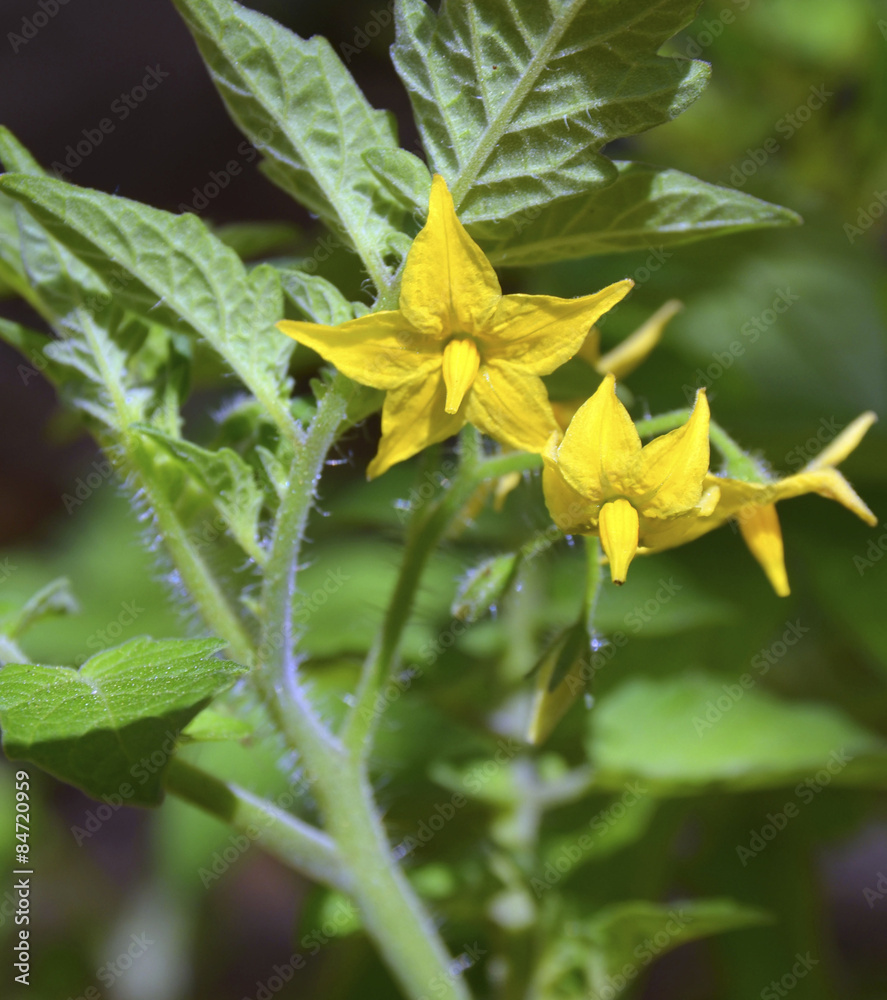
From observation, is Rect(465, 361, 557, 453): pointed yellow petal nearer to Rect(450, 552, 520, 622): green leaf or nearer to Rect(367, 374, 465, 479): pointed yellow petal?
Rect(367, 374, 465, 479): pointed yellow petal

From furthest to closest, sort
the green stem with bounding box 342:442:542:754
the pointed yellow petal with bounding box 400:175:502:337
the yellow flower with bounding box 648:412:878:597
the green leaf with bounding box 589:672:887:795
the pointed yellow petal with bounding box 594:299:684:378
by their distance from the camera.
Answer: the green leaf with bounding box 589:672:887:795 < the pointed yellow petal with bounding box 594:299:684:378 < the green stem with bounding box 342:442:542:754 < the yellow flower with bounding box 648:412:878:597 < the pointed yellow petal with bounding box 400:175:502:337

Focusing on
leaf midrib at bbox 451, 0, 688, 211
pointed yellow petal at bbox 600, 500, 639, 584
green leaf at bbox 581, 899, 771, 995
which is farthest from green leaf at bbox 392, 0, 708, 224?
green leaf at bbox 581, 899, 771, 995

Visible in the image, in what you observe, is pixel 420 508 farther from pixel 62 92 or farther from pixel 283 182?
pixel 62 92

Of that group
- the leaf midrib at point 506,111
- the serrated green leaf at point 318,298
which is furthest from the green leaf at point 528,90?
the serrated green leaf at point 318,298

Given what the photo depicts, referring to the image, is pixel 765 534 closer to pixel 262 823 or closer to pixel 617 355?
pixel 617 355

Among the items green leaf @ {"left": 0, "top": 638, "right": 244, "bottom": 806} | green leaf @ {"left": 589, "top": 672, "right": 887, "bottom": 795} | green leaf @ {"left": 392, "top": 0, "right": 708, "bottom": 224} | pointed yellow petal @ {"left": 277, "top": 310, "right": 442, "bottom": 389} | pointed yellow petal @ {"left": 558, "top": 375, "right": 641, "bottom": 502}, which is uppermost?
green leaf @ {"left": 392, "top": 0, "right": 708, "bottom": 224}

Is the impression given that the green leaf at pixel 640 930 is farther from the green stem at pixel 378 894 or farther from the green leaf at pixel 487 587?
the green leaf at pixel 487 587

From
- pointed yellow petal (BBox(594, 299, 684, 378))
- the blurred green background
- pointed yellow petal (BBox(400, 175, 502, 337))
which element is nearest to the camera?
pointed yellow petal (BBox(400, 175, 502, 337))

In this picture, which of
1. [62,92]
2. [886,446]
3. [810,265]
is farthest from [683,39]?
[62,92]
